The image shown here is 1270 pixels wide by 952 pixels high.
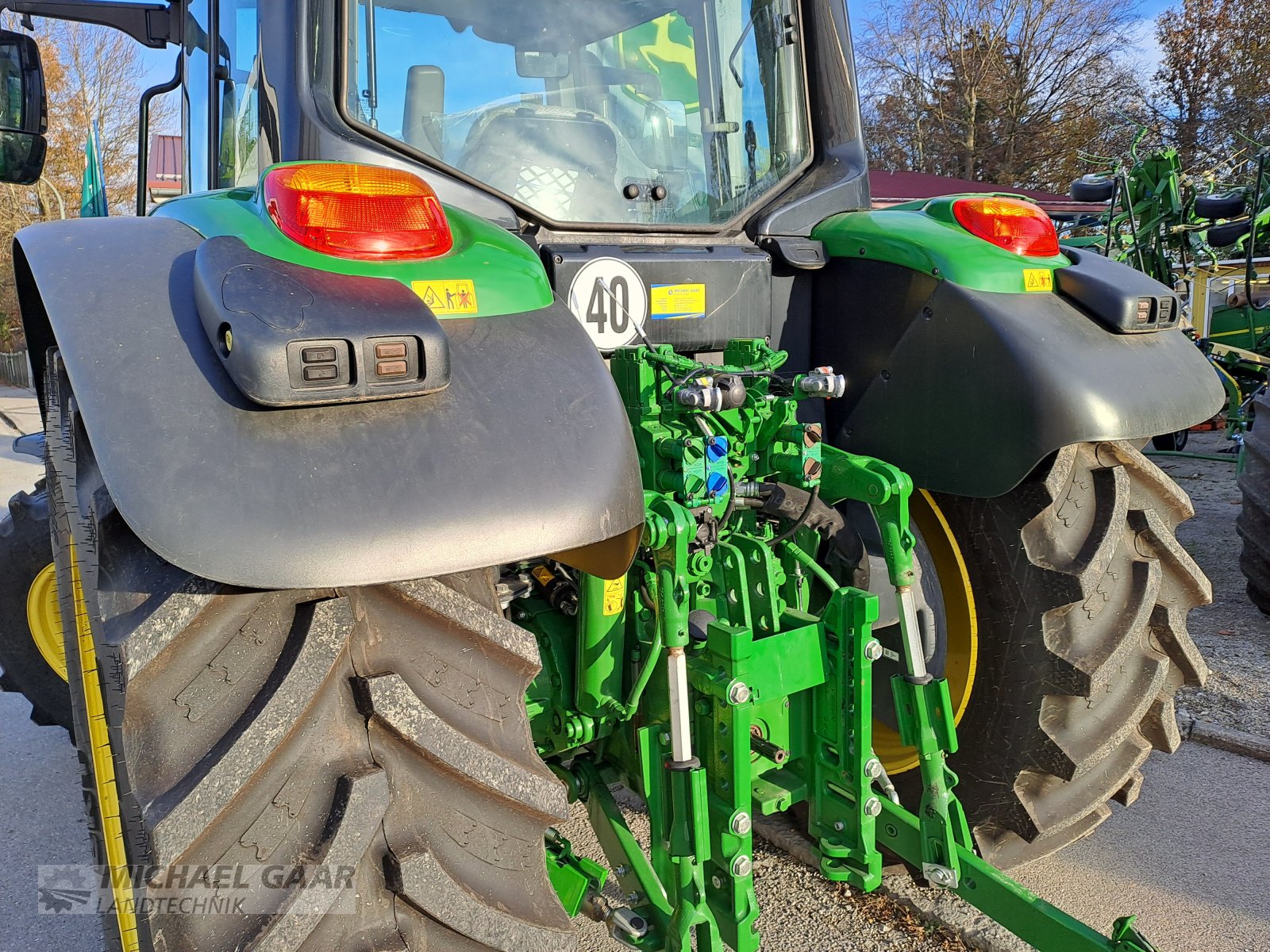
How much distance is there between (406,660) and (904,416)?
1.36m

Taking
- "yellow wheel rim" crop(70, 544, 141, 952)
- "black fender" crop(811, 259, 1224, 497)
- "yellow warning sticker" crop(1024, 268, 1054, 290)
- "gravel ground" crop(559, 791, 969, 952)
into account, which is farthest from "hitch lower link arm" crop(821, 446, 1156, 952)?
"yellow wheel rim" crop(70, 544, 141, 952)

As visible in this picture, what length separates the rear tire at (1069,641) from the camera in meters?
2.04

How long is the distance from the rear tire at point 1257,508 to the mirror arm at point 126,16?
4.21 meters

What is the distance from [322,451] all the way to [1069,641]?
1583 mm

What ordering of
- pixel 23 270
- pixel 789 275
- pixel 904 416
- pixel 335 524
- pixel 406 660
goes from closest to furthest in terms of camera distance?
pixel 335 524
pixel 406 660
pixel 23 270
pixel 904 416
pixel 789 275

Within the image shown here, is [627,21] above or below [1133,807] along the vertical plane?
above

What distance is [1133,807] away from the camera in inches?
111

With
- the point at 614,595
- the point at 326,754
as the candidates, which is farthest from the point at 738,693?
the point at 326,754

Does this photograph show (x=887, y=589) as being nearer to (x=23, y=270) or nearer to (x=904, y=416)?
(x=904, y=416)

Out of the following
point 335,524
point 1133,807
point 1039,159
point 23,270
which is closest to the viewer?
point 335,524

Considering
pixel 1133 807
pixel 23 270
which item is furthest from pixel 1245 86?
pixel 23 270

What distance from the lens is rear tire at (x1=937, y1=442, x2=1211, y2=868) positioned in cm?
204

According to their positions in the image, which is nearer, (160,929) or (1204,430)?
(160,929)

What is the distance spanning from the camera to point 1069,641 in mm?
2037
